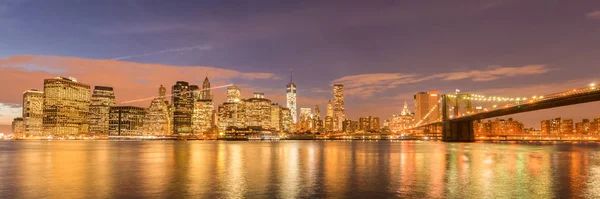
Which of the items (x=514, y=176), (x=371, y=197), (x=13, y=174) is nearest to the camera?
(x=371, y=197)

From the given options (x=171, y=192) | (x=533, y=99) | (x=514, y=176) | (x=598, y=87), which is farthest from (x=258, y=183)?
(x=533, y=99)

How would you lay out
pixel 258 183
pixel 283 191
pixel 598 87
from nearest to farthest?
pixel 283 191
pixel 258 183
pixel 598 87

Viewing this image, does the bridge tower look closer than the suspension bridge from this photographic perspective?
No

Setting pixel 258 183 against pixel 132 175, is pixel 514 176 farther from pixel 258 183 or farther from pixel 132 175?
pixel 132 175

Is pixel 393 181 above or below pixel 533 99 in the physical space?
below

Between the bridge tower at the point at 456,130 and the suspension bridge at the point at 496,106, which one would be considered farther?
the bridge tower at the point at 456,130

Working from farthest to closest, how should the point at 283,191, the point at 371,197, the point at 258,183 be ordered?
the point at 258,183 → the point at 283,191 → the point at 371,197

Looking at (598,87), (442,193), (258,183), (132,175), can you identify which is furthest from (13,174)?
(598,87)

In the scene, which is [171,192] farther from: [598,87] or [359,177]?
[598,87]

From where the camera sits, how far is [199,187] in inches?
1008

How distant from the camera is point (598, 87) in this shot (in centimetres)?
6981

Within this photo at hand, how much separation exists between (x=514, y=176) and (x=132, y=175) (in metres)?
25.9

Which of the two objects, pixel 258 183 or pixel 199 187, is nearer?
pixel 199 187

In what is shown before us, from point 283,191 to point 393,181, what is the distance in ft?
27.5
